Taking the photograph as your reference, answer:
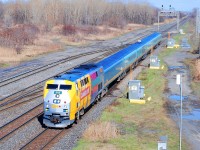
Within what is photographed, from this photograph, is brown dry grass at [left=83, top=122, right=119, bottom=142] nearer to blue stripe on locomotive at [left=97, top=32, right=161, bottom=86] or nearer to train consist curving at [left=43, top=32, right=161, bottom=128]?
train consist curving at [left=43, top=32, right=161, bottom=128]

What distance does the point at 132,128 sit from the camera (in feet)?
66.1

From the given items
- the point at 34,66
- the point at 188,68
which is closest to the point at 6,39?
the point at 34,66

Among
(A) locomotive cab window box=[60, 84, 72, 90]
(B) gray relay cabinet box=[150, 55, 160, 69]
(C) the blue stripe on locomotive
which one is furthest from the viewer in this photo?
(B) gray relay cabinet box=[150, 55, 160, 69]

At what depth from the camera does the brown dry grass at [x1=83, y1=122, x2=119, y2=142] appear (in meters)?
18.2

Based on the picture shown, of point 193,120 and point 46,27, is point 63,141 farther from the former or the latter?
point 46,27

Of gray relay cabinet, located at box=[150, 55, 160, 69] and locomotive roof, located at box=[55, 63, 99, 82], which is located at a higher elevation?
locomotive roof, located at box=[55, 63, 99, 82]

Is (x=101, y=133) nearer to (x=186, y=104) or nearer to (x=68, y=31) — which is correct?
(x=186, y=104)

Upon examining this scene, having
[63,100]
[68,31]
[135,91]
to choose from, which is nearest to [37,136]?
[63,100]

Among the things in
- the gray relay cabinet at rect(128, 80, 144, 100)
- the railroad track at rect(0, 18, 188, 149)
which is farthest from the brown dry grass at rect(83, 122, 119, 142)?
the gray relay cabinet at rect(128, 80, 144, 100)

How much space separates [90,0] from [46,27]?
41.0 metres

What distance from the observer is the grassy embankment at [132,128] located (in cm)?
1750

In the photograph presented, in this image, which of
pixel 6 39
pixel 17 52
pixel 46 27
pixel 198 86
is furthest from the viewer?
pixel 46 27

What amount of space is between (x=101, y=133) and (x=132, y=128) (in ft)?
8.20

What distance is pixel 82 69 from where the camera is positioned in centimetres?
2397
